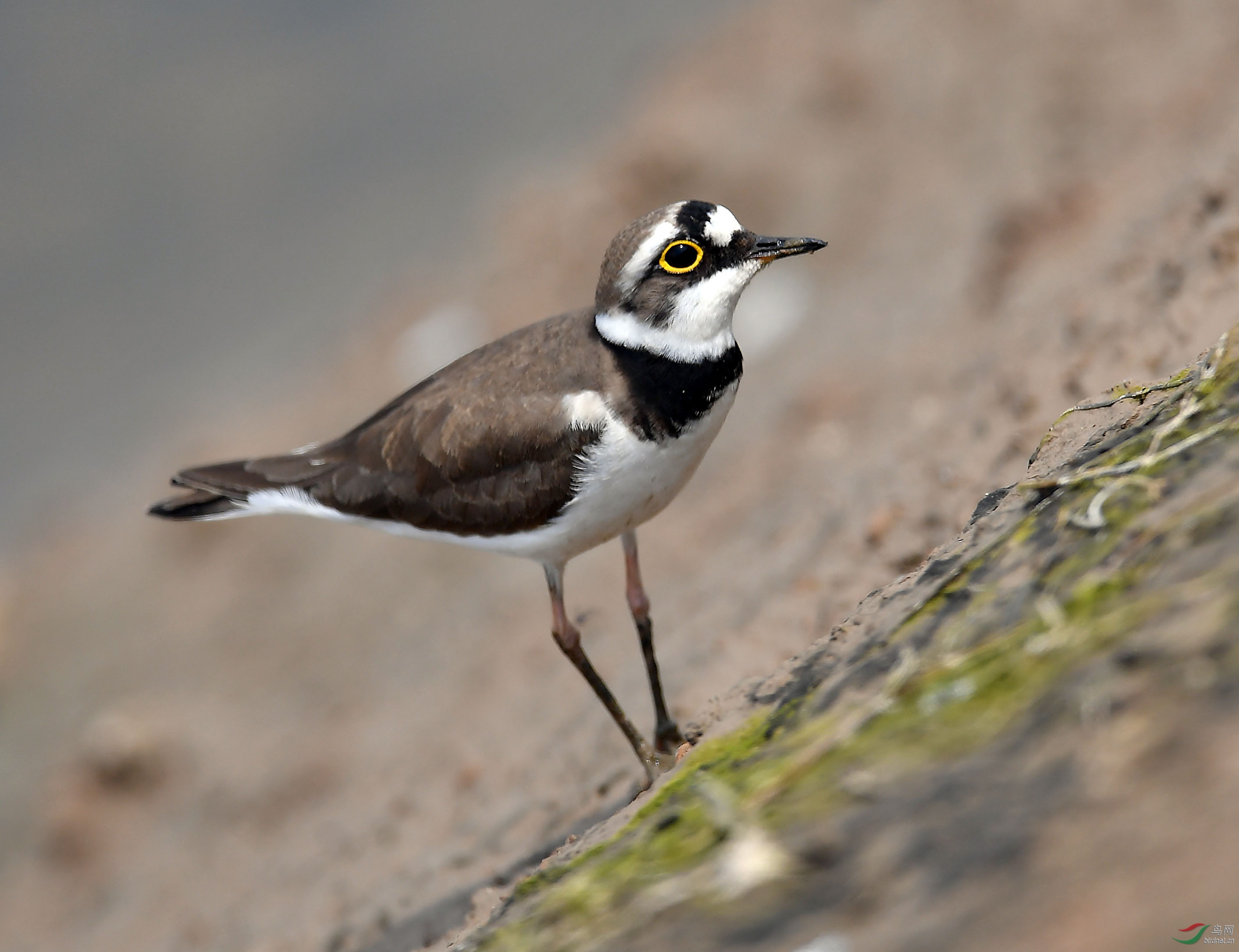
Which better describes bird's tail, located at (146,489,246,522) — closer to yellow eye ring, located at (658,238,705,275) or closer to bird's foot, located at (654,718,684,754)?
bird's foot, located at (654,718,684,754)

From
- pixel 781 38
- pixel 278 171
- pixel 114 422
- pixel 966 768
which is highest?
pixel 278 171

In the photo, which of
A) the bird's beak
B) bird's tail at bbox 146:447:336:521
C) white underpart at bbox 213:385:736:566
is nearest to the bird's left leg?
white underpart at bbox 213:385:736:566

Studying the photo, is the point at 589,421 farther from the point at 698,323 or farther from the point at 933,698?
the point at 933,698

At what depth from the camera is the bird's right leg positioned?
18.7ft

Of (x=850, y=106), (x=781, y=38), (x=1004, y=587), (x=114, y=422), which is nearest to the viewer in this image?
(x=1004, y=587)

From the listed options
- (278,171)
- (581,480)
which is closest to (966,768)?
(581,480)

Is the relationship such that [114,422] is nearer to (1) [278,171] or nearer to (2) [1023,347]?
(1) [278,171]

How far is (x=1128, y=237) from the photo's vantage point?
7727 mm

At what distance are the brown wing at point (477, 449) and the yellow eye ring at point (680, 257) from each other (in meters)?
0.55

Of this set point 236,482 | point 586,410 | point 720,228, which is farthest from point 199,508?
point 720,228

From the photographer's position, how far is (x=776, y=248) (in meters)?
5.12

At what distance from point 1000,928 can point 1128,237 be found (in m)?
6.70

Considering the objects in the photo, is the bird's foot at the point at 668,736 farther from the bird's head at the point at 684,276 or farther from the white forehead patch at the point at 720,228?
the white forehead patch at the point at 720,228

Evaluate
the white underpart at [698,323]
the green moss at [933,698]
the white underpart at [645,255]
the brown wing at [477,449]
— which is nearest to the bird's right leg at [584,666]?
the brown wing at [477,449]
